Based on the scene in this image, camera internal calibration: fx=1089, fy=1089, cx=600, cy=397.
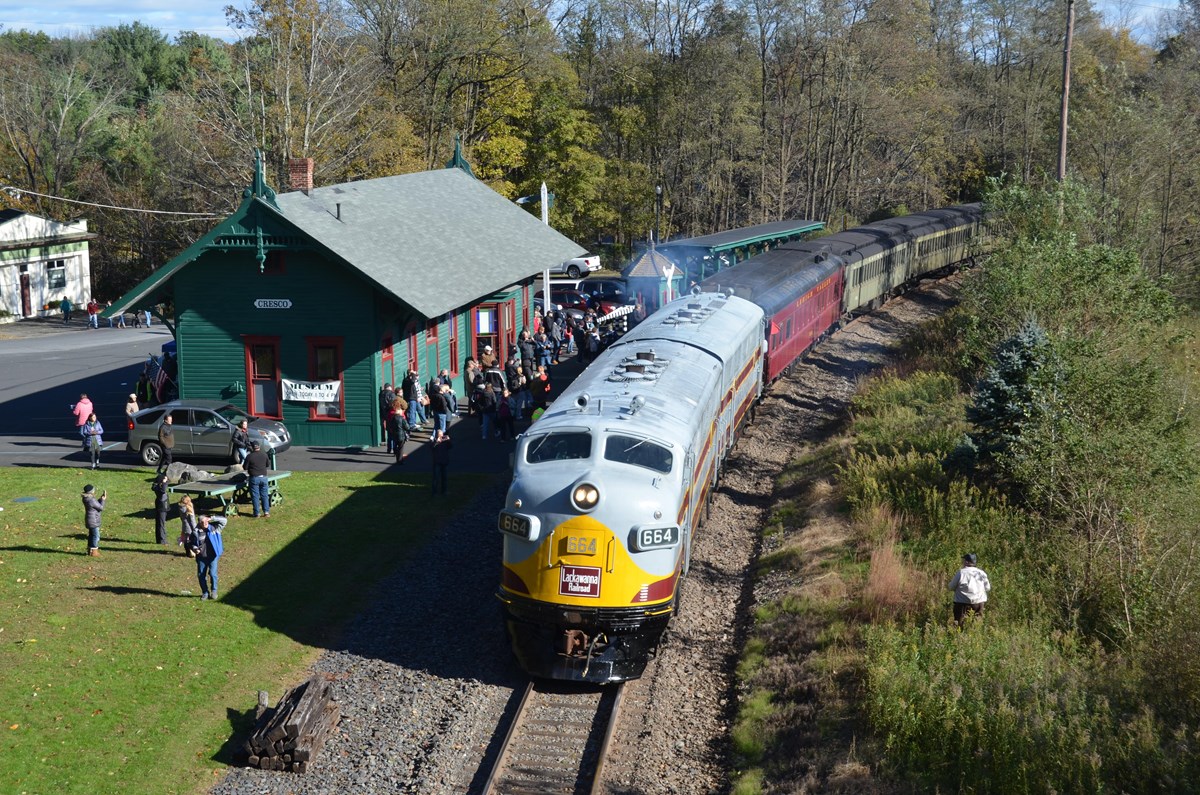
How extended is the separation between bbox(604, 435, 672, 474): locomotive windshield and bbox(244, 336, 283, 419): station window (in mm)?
14586

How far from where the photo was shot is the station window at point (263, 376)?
25953 mm

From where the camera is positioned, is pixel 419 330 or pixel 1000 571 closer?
pixel 1000 571

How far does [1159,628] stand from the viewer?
1316 cm

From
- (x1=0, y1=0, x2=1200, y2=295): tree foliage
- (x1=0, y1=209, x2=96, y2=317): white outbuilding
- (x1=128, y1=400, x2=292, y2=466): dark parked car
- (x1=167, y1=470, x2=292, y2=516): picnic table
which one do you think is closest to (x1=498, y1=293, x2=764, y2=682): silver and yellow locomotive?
(x1=167, y1=470, x2=292, y2=516): picnic table

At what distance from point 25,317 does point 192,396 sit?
3240cm

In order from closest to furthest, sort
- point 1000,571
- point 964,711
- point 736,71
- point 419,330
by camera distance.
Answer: point 964,711 → point 1000,571 → point 419,330 → point 736,71

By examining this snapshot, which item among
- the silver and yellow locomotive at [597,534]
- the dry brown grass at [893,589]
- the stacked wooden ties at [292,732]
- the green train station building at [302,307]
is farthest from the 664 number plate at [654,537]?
the green train station building at [302,307]

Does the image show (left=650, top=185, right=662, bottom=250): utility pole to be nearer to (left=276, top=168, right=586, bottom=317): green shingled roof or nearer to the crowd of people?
(left=276, top=168, right=586, bottom=317): green shingled roof

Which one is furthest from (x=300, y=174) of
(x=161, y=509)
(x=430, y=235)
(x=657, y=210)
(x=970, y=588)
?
(x=657, y=210)

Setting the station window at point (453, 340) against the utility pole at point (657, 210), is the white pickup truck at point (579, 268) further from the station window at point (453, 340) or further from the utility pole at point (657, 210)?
the station window at point (453, 340)

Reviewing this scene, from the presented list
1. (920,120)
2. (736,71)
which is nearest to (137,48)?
(736,71)

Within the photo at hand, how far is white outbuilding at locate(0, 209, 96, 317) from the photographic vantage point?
51344 millimetres

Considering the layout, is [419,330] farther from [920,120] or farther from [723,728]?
[920,120]

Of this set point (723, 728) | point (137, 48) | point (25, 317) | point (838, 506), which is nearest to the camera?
point (723, 728)
